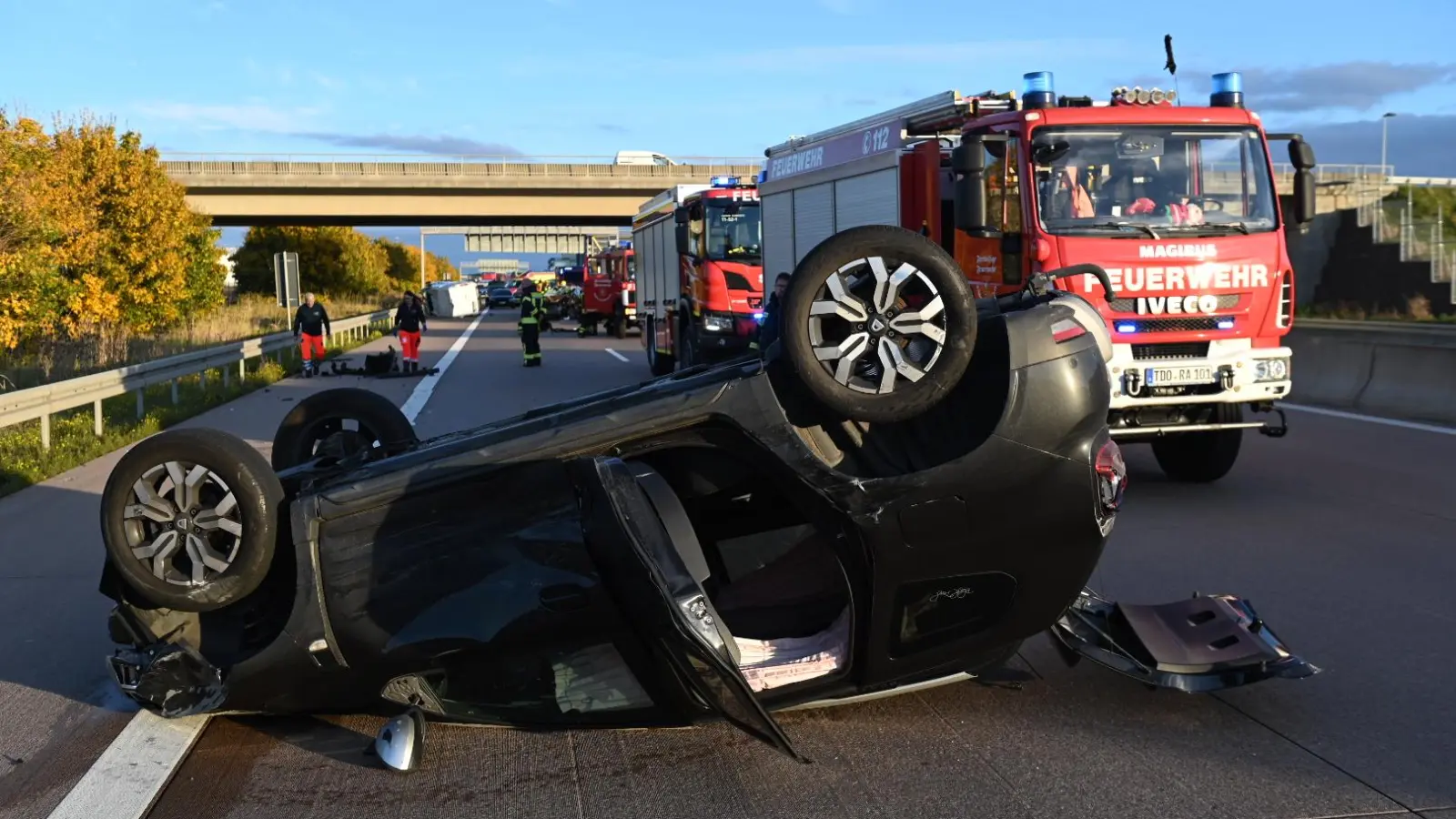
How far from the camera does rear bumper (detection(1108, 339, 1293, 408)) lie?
961 centimetres

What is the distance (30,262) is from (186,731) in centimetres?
1660

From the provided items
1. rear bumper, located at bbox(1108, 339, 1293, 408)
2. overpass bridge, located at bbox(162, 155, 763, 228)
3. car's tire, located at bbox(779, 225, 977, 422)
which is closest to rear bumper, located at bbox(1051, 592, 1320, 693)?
car's tire, located at bbox(779, 225, 977, 422)

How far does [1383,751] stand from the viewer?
181 inches

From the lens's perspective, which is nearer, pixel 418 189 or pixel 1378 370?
pixel 1378 370

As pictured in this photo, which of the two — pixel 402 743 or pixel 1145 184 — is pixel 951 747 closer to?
pixel 402 743

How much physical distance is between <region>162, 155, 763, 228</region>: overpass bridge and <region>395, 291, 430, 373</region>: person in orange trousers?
33.2 meters

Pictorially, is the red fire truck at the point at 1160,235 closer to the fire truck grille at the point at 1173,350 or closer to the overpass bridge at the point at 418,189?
the fire truck grille at the point at 1173,350

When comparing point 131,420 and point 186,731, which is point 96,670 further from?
point 131,420

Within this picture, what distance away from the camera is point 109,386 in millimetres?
15273

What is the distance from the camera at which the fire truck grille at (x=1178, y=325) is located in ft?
31.8

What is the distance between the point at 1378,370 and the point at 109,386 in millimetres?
14405

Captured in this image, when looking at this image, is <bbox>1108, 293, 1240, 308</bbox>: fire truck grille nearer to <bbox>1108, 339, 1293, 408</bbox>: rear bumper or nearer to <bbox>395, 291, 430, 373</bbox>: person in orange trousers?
<bbox>1108, 339, 1293, 408</bbox>: rear bumper

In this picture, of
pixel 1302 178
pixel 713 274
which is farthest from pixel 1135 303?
pixel 713 274

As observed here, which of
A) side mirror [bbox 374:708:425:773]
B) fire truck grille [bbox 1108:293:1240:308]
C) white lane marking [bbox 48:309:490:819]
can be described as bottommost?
white lane marking [bbox 48:309:490:819]
